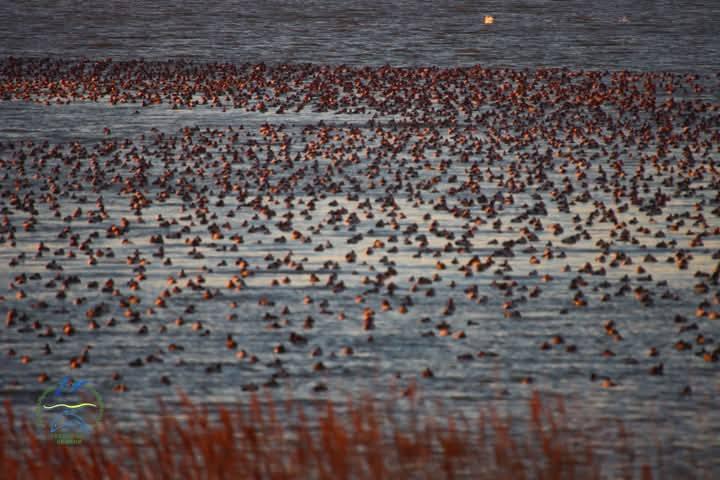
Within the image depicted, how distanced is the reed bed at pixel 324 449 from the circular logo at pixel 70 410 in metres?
0.16

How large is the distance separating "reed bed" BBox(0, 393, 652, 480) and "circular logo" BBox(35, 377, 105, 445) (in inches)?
6.1

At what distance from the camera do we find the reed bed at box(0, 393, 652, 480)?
6.59 m

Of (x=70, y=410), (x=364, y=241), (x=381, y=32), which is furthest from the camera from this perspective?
(x=381, y=32)

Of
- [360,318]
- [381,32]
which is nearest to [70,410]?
[360,318]

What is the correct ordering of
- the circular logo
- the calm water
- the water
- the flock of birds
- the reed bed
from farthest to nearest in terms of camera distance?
the calm water < the flock of birds < the water < the circular logo < the reed bed

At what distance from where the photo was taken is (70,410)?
10.5 metres

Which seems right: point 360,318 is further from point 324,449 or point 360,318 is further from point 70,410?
point 324,449

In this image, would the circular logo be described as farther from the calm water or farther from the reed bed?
the calm water

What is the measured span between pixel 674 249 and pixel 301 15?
239 feet

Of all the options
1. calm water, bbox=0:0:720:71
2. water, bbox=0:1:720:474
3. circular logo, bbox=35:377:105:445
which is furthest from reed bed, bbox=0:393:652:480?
calm water, bbox=0:0:720:71

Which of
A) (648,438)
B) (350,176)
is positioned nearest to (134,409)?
(648,438)

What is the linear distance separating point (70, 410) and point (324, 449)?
4.30 m

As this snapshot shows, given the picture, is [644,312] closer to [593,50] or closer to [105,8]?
[593,50]

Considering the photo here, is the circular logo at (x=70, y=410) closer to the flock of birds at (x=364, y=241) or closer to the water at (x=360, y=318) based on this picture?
the water at (x=360, y=318)
